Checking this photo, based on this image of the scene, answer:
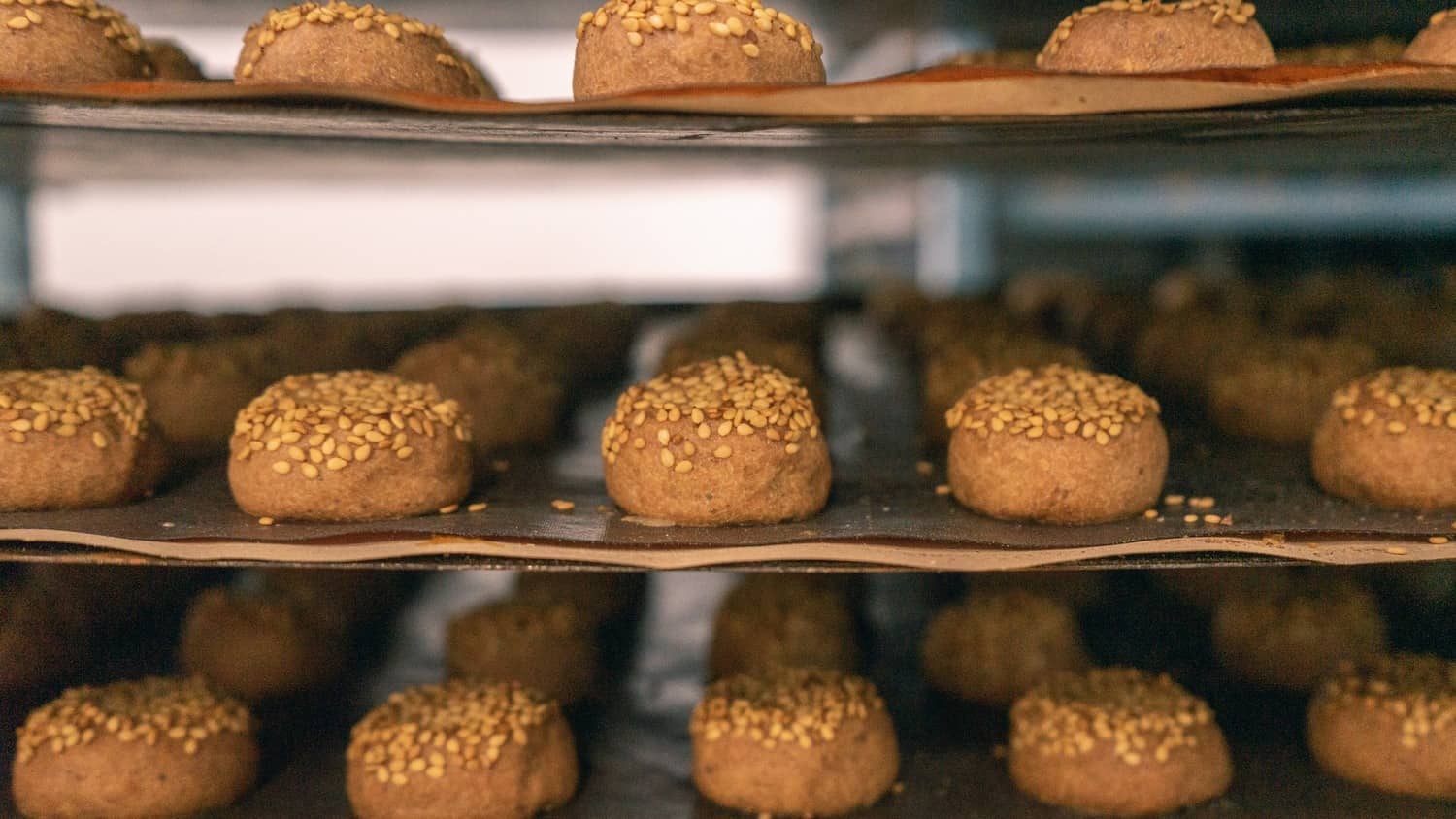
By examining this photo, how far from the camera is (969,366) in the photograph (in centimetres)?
368

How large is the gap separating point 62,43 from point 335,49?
537mm

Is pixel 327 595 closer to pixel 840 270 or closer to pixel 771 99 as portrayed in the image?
pixel 771 99

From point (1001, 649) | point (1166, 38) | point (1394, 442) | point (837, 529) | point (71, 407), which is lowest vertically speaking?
point (1001, 649)

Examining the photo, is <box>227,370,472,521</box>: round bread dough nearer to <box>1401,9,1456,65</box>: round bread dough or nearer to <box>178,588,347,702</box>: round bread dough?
<box>178,588,347,702</box>: round bread dough

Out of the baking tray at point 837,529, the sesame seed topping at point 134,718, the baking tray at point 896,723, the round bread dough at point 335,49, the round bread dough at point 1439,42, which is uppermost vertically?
the round bread dough at point 335,49

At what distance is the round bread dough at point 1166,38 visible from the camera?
7.43ft

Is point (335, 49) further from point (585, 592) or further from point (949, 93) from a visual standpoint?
point (585, 592)

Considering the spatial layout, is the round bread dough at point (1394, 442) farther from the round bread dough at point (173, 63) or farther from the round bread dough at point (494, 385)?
the round bread dough at point (173, 63)

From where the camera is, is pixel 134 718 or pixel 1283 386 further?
pixel 1283 386

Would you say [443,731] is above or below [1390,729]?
above

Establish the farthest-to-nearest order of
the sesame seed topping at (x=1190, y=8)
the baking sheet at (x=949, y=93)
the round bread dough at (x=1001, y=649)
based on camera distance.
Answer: the round bread dough at (x=1001, y=649) < the sesame seed topping at (x=1190, y=8) < the baking sheet at (x=949, y=93)

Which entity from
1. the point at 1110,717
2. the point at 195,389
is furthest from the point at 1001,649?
the point at 195,389

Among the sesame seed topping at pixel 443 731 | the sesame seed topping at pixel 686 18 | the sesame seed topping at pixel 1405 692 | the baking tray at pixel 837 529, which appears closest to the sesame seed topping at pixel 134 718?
the sesame seed topping at pixel 443 731

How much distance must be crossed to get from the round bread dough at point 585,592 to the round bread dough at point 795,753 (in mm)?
900
